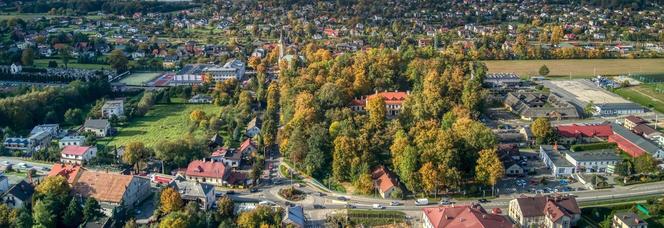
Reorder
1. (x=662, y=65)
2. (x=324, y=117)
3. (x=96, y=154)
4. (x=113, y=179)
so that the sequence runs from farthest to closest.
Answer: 1. (x=662, y=65)
2. (x=324, y=117)
3. (x=96, y=154)
4. (x=113, y=179)

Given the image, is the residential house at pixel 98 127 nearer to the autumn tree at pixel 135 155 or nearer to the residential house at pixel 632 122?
the autumn tree at pixel 135 155

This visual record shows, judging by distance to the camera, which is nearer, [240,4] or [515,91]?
[515,91]

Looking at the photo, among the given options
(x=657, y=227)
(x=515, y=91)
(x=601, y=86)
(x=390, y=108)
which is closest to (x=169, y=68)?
(x=390, y=108)

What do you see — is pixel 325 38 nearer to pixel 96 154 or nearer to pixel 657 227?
pixel 96 154

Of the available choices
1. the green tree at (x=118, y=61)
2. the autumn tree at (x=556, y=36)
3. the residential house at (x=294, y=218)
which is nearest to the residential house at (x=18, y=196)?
the residential house at (x=294, y=218)

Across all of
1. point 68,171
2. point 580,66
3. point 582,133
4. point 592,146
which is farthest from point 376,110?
point 580,66

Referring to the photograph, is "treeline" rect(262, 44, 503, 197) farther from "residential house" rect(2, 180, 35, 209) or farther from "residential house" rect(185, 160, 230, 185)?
"residential house" rect(2, 180, 35, 209)

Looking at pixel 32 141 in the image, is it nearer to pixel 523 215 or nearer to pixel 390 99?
pixel 390 99

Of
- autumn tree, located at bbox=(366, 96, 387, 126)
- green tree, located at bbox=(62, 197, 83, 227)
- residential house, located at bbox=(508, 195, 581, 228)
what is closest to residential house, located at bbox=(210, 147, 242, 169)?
autumn tree, located at bbox=(366, 96, 387, 126)
